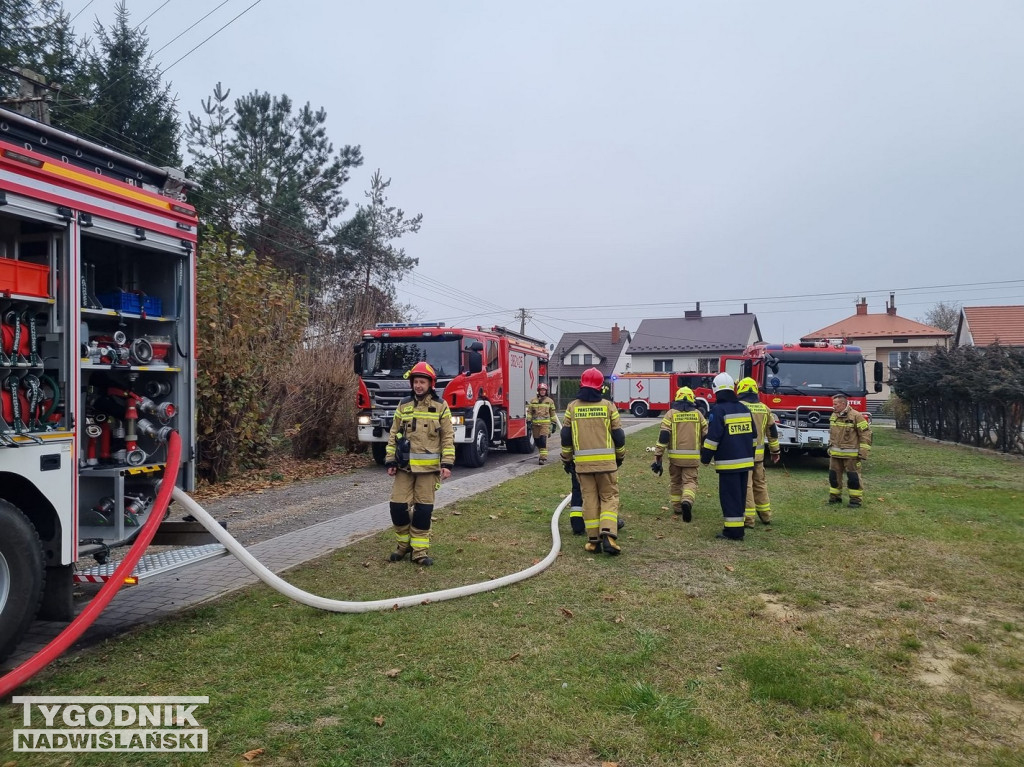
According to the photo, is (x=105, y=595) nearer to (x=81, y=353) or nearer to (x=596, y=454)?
(x=81, y=353)

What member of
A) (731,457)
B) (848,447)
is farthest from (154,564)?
(848,447)

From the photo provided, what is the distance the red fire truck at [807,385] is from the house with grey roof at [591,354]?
1817 inches

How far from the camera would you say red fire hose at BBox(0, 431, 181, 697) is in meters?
3.82

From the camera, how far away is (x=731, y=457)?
793cm

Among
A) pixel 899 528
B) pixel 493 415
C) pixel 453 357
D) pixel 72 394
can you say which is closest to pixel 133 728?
pixel 72 394

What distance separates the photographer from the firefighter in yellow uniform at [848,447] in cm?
1002

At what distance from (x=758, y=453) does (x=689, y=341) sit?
49961 mm

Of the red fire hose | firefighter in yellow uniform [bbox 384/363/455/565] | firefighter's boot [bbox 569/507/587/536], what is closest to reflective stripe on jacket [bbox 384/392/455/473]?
firefighter in yellow uniform [bbox 384/363/455/565]

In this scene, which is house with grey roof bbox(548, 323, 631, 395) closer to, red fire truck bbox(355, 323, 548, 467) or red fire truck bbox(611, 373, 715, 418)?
red fire truck bbox(611, 373, 715, 418)

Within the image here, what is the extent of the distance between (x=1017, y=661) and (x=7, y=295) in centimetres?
644

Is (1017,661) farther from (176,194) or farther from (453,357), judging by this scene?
(453,357)

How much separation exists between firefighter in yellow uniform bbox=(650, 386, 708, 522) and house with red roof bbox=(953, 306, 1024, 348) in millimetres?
34590

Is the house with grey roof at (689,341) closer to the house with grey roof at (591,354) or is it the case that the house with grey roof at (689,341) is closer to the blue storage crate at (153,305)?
the house with grey roof at (591,354)

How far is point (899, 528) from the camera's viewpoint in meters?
8.50
